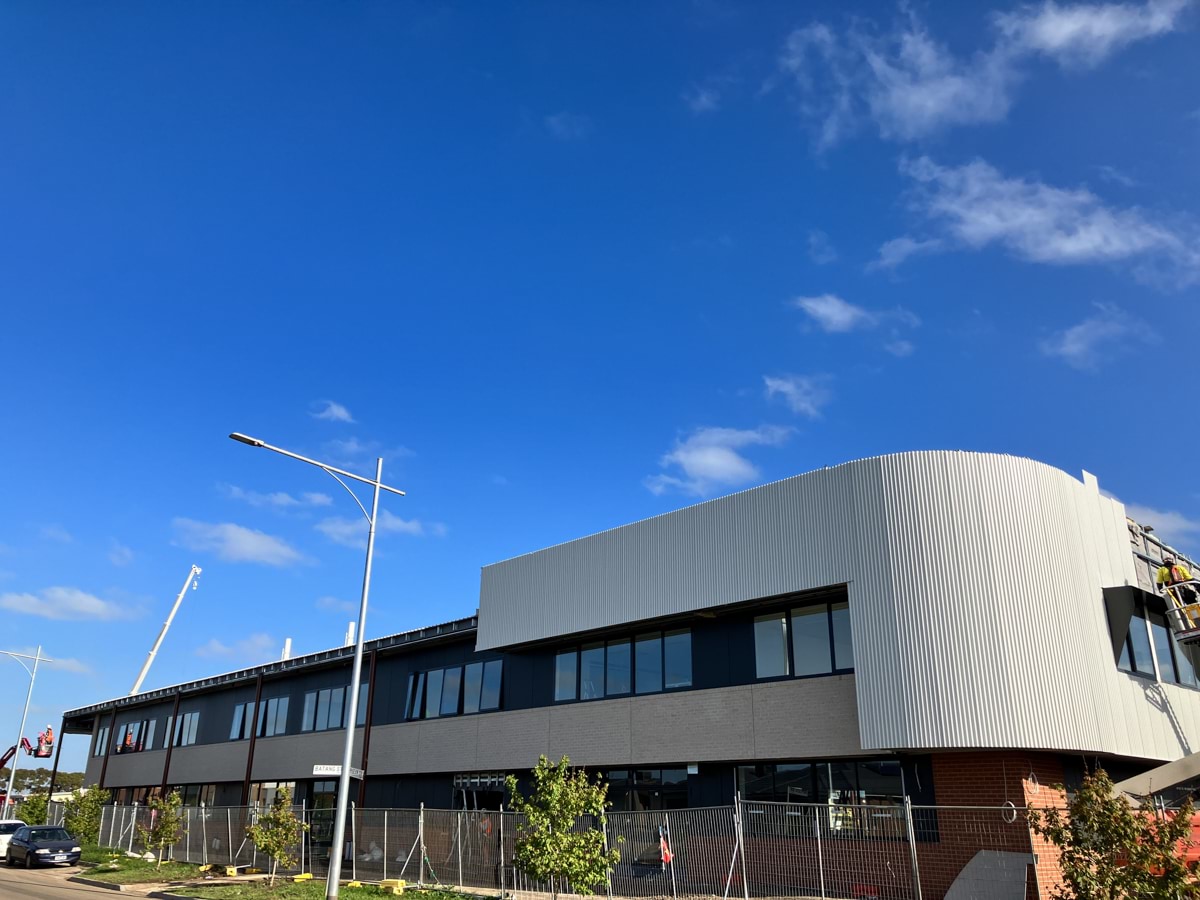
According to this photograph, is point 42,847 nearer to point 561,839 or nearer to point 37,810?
point 37,810

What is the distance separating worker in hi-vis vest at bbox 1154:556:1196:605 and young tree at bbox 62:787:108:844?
46136 millimetres

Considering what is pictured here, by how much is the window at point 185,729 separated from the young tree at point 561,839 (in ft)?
121

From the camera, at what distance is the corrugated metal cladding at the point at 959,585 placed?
18578 mm

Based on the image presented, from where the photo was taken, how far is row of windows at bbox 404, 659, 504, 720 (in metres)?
30.7

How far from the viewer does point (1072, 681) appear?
749 inches

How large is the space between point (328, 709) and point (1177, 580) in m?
30.4

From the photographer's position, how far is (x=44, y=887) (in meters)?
26.8

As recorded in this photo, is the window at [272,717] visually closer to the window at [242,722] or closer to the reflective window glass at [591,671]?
the window at [242,722]

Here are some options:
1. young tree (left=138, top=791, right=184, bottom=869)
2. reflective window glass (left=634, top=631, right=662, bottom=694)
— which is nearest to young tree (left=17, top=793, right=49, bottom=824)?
young tree (left=138, top=791, right=184, bottom=869)

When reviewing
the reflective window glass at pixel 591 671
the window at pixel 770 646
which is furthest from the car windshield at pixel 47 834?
the window at pixel 770 646

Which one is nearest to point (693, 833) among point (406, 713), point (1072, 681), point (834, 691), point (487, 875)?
point (834, 691)

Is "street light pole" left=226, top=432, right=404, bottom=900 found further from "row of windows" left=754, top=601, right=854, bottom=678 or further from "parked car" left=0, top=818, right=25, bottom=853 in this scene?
"parked car" left=0, top=818, right=25, bottom=853

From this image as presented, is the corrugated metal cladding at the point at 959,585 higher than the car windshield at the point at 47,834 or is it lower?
Result: higher

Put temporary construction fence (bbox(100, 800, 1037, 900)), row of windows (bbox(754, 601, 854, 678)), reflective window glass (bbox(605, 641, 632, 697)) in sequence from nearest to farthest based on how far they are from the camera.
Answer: temporary construction fence (bbox(100, 800, 1037, 900)) → row of windows (bbox(754, 601, 854, 678)) → reflective window glass (bbox(605, 641, 632, 697))
